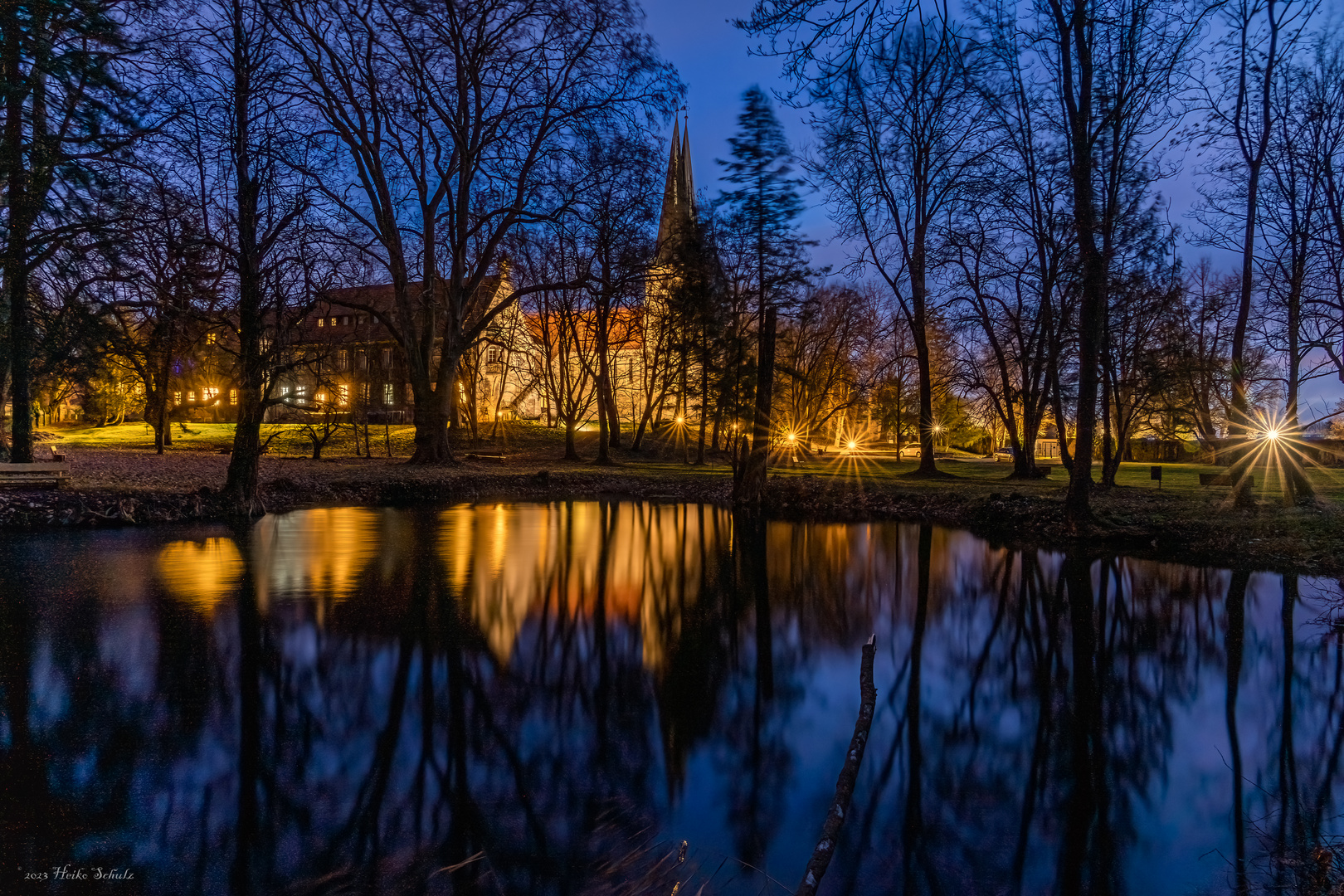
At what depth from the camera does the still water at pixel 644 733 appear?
405 cm

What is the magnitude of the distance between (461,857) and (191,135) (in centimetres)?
1552

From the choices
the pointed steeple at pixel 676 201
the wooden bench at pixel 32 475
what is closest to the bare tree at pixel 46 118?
the wooden bench at pixel 32 475

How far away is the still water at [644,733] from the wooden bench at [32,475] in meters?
5.56

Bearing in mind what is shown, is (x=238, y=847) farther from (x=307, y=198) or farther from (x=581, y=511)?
(x=581, y=511)

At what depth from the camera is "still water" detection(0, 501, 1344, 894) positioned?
405cm

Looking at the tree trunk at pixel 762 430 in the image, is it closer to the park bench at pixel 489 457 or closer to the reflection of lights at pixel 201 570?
the reflection of lights at pixel 201 570

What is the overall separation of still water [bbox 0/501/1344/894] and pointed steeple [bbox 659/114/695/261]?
828 inches

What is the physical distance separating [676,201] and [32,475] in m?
28.9

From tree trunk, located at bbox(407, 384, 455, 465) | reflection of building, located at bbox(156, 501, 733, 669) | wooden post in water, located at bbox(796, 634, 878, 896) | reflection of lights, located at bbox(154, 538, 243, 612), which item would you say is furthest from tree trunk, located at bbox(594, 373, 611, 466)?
wooden post in water, located at bbox(796, 634, 878, 896)

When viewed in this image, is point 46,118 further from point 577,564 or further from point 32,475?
point 577,564

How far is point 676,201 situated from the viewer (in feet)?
124

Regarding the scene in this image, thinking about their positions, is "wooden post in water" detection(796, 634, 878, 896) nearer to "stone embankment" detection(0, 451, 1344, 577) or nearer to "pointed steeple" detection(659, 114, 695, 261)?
"stone embankment" detection(0, 451, 1344, 577)

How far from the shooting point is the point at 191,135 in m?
14.5

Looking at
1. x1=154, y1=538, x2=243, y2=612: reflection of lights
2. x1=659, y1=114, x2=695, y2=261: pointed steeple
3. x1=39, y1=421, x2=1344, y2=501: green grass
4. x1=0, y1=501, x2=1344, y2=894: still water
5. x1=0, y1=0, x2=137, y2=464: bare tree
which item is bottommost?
x1=0, y1=501, x2=1344, y2=894: still water
